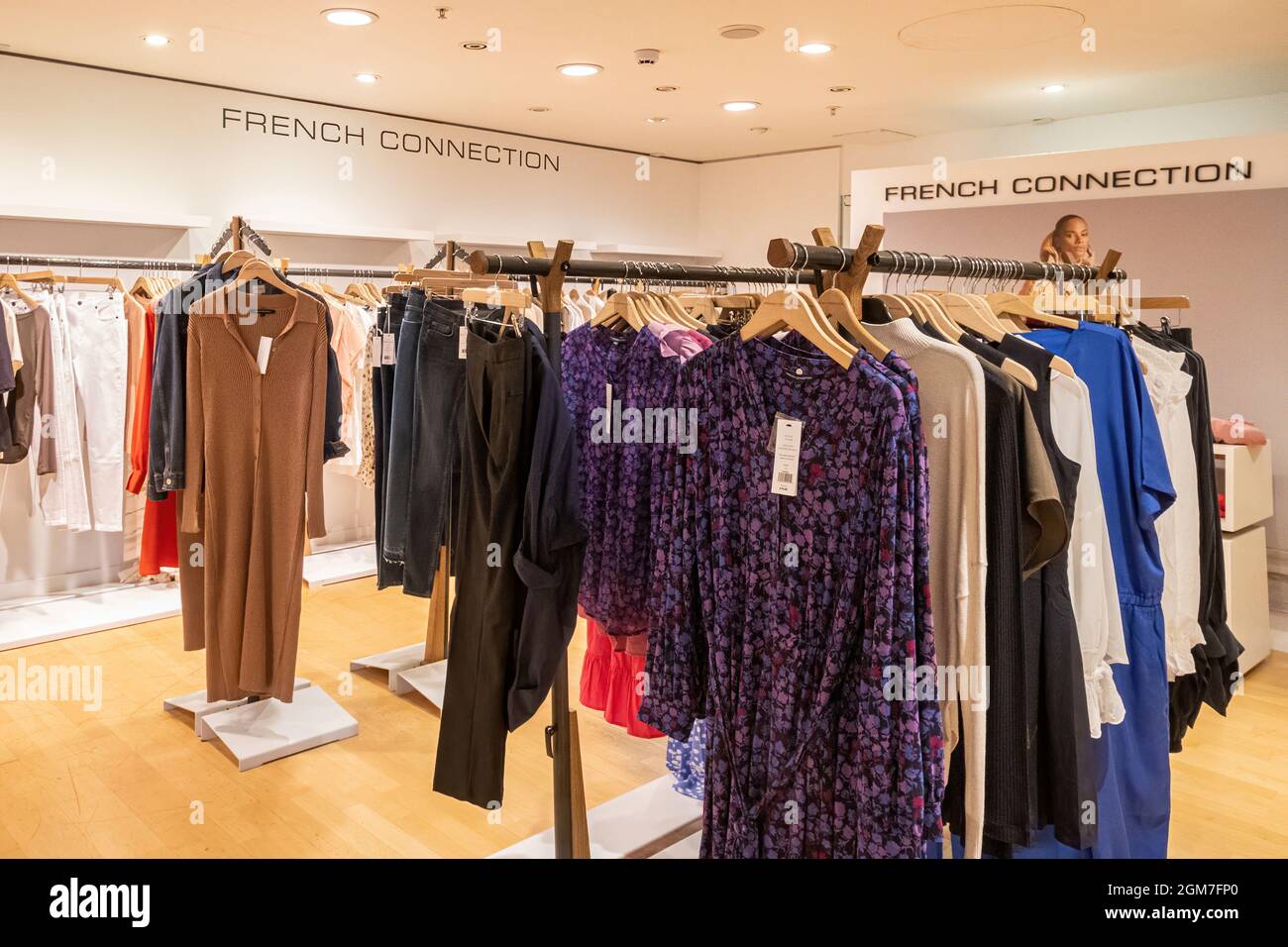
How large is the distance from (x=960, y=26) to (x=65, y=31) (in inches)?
170

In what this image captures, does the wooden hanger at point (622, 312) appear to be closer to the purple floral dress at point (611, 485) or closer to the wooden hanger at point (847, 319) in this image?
the purple floral dress at point (611, 485)

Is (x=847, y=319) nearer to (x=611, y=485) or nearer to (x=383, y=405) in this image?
(x=611, y=485)

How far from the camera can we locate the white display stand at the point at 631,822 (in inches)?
117

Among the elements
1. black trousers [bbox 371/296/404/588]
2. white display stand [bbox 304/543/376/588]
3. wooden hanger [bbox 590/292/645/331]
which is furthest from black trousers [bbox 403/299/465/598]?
white display stand [bbox 304/543/376/588]

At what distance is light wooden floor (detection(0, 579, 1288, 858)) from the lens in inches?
127

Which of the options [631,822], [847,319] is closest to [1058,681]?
[847,319]

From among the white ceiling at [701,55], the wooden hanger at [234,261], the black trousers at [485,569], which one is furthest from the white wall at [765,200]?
the black trousers at [485,569]

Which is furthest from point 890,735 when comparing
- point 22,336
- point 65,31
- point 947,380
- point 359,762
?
point 65,31

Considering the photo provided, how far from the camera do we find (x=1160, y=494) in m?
2.35

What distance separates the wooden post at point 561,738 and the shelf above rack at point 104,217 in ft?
13.7

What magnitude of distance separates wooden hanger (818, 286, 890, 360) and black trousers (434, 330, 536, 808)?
0.75 m

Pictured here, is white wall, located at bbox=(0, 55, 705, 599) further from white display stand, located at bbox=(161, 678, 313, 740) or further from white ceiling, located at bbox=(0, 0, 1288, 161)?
white display stand, located at bbox=(161, 678, 313, 740)

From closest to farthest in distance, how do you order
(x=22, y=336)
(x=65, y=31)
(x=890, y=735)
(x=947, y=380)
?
(x=890, y=735)
(x=947, y=380)
(x=22, y=336)
(x=65, y=31)
